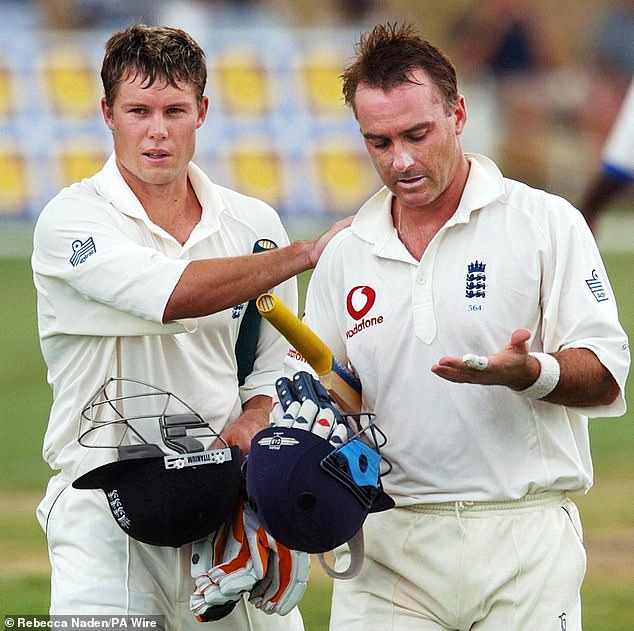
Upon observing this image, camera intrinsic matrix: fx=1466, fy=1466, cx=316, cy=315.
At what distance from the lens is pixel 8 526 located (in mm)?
8656

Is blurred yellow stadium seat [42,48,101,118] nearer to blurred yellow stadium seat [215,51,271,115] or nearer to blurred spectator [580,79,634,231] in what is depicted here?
blurred yellow stadium seat [215,51,271,115]

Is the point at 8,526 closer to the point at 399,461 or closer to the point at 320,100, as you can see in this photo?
the point at 399,461

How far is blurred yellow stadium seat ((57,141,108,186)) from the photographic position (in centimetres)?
2180

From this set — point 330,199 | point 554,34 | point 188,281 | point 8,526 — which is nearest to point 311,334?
point 188,281

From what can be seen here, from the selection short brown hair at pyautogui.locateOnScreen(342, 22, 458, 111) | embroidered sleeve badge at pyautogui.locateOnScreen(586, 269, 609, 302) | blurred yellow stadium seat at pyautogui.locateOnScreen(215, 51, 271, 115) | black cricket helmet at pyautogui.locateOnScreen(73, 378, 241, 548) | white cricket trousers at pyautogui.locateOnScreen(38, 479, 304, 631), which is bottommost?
white cricket trousers at pyautogui.locateOnScreen(38, 479, 304, 631)

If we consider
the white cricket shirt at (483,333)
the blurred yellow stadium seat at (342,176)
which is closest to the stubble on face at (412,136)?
the white cricket shirt at (483,333)

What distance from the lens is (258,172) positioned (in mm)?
22344

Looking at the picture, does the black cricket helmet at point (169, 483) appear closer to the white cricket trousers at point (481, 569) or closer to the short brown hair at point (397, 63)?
the white cricket trousers at point (481, 569)

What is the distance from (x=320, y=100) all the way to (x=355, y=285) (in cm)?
1893

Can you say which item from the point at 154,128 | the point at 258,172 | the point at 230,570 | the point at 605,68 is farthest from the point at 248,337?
the point at 605,68

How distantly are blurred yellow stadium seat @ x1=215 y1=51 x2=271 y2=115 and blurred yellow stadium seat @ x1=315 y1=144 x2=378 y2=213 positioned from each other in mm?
1224

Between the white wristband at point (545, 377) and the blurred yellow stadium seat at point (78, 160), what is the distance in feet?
60.3

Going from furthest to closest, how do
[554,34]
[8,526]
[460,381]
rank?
[554,34], [8,526], [460,381]

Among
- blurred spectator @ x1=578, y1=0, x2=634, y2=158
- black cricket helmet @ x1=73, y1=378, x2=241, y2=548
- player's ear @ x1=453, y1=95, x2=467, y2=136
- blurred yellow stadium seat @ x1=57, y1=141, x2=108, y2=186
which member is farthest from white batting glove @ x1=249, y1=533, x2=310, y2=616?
blurred spectator @ x1=578, y1=0, x2=634, y2=158
